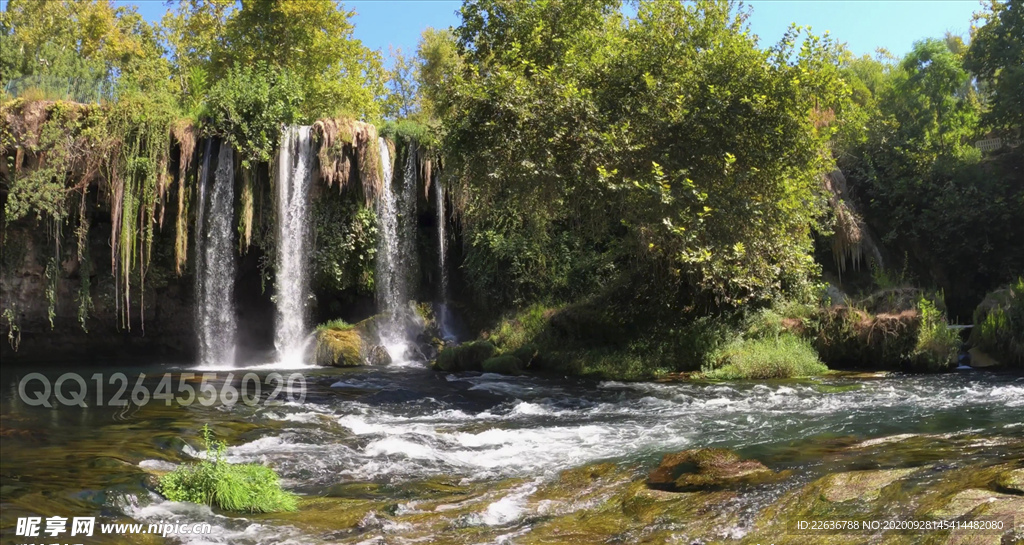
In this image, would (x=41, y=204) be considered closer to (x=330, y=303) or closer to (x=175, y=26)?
(x=330, y=303)

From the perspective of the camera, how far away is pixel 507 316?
62.8 ft

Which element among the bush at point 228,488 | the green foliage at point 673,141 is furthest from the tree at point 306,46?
the bush at point 228,488

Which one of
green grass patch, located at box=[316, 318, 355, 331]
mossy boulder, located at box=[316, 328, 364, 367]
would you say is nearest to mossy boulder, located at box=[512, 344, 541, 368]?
mossy boulder, located at box=[316, 328, 364, 367]

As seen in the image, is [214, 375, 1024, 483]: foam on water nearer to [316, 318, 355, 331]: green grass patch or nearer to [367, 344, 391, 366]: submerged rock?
[367, 344, 391, 366]: submerged rock

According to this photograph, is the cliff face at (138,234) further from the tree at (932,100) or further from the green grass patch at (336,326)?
the tree at (932,100)

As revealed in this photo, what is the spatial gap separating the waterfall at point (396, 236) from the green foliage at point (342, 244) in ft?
1.03

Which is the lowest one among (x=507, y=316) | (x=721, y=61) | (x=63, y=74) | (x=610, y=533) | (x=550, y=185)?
(x=610, y=533)

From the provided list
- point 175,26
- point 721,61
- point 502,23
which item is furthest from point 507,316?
point 175,26

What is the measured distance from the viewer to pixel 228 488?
6.47 meters

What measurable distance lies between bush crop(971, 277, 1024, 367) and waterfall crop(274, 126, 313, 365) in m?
15.1

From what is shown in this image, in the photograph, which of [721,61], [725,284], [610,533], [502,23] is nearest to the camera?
[610,533]

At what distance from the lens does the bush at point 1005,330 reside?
14859 millimetres

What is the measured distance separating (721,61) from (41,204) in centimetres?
1542

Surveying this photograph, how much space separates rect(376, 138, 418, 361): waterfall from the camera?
20516 millimetres
